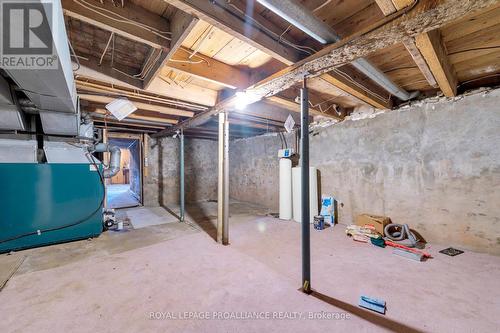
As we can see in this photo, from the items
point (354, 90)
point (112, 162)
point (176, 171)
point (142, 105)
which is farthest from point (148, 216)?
point (354, 90)

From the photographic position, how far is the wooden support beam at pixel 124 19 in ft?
4.04

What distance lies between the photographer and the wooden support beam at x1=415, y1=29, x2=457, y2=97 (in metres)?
1.46

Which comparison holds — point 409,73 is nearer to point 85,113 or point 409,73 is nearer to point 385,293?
point 385,293

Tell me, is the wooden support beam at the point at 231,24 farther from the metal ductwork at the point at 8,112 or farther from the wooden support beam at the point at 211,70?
the metal ductwork at the point at 8,112

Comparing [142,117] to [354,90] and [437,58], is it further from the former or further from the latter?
[437,58]

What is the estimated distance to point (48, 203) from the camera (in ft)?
9.34

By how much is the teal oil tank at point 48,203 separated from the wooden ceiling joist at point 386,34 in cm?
305

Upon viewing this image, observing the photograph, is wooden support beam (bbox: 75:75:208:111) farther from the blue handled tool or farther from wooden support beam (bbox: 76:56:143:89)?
the blue handled tool

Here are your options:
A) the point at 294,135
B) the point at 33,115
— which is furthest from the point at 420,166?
the point at 33,115

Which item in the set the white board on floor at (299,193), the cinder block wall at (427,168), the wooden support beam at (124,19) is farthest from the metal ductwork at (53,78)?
the cinder block wall at (427,168)

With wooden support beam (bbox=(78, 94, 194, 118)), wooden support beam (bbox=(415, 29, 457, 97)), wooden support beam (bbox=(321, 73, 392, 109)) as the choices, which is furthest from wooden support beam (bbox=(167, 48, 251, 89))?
wooden support beam (bbox=(415, 29, 457, 97))

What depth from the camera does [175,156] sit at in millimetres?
5906

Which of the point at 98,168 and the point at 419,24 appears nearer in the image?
the point at 419,24

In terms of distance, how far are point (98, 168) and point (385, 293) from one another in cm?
384
